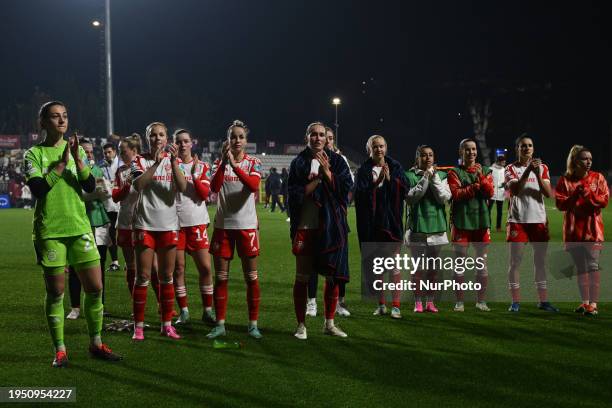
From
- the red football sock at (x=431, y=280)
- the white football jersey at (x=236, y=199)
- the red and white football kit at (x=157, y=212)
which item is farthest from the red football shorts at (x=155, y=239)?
the red football sock at (x=431, y=280)

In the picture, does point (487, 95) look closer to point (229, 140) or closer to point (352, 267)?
point (352, 267)

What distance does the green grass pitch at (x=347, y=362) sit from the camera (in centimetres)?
478

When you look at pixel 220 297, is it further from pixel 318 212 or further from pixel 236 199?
pixel 318 212

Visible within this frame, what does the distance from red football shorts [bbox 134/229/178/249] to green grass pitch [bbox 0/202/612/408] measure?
922 mm

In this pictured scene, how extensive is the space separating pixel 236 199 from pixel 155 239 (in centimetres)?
85

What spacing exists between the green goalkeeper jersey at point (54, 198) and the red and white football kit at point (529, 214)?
476 centimetres

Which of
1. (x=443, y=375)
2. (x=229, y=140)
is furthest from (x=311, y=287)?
(x=443, y=375)

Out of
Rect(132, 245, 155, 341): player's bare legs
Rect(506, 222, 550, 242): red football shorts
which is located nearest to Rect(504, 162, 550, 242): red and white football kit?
Rect(506, 222, 550, 242): red football shorts

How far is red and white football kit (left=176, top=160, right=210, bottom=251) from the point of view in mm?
6605

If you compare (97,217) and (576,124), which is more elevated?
(576,124)

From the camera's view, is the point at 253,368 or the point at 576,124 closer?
the point at 253,368

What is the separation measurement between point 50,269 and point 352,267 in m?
6.74

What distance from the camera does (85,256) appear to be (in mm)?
5473

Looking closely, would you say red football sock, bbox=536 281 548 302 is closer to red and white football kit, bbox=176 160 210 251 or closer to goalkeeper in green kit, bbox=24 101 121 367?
red and white football kit, bbox=176 160 210 251
